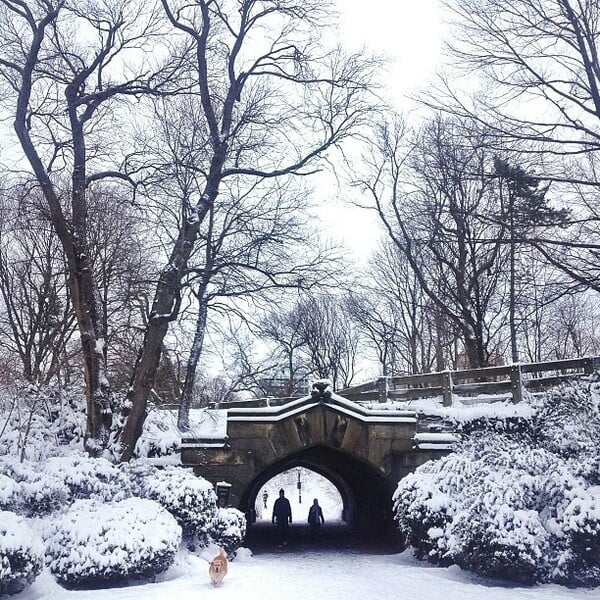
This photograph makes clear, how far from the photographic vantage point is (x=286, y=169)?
16.5 m

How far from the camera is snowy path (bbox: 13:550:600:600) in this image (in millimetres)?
9789

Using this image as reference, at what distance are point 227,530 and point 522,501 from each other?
5.48 metres

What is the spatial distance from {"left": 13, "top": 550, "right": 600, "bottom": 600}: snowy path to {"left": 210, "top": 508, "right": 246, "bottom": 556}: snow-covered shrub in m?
0.36

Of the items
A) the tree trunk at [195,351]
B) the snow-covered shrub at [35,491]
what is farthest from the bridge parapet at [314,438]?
the snow-covered shrub at [35,491]

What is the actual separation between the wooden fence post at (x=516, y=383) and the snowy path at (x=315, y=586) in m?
4.48

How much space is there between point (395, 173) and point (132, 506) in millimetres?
16562

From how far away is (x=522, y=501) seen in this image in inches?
452

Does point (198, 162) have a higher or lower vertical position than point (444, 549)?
higher

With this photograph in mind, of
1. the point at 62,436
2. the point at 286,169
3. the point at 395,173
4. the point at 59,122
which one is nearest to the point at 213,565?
the point at 62,436

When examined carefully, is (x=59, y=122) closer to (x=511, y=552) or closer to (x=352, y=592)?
(x=352, y=592)

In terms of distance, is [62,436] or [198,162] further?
[198,162]

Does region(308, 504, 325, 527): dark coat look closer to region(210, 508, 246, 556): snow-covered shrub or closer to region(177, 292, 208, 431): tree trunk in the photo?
region(177, 292, 208, 431): tree trunk

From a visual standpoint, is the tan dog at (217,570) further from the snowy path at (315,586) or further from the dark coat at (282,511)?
the dark coat at (282,511)

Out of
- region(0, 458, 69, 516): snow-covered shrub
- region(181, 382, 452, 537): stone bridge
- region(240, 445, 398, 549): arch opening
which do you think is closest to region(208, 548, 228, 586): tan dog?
region(0, 458, 69, 516): snow-covered shrub
